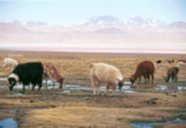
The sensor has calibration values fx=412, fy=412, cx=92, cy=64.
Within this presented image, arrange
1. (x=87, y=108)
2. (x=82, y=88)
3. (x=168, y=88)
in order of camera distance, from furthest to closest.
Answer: (x=168, y=88), (x=82, y=88), (x=87, y=108)

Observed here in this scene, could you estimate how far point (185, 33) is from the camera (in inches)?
617

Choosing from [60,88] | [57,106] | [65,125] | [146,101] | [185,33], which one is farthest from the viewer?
[185,33]

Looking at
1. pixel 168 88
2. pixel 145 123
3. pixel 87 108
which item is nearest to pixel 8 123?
pixel 87 108

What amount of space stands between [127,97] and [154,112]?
1877mm

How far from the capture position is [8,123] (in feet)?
21.9

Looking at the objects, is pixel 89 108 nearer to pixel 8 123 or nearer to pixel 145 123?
pixel 145 123

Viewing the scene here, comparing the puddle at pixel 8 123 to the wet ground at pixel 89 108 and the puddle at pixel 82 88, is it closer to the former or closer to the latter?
the wet ground at pixel 89 108

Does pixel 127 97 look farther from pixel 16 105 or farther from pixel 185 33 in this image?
pixel 185 33

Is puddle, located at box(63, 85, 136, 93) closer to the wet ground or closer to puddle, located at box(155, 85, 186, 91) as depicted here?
the wet ground

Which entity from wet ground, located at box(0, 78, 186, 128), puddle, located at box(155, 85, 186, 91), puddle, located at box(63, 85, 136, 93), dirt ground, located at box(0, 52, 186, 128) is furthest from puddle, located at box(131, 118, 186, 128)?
puddle, located at box(155, 85, 186, 91)

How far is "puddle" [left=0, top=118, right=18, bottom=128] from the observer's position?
6.49 metres

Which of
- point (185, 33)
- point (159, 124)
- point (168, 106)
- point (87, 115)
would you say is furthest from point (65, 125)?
point (185, 33)

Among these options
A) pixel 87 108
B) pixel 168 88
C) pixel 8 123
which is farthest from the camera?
pixel 168 88

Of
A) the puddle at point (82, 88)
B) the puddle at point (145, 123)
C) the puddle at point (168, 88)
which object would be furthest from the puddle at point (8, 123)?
the puddle at point (168, 88)
